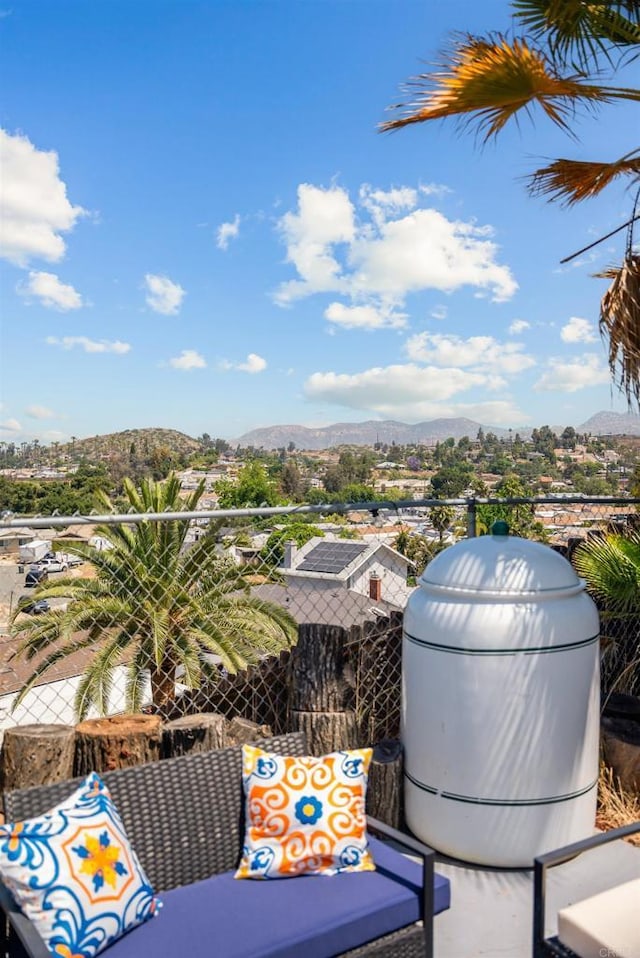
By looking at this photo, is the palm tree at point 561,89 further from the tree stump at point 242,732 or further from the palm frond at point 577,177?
the tree stump at point 242,732

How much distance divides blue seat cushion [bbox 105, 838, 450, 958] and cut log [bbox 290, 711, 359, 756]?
3.01ft

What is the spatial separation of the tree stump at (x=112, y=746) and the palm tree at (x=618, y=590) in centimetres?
265

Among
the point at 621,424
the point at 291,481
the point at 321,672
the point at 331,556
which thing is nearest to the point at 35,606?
the point at 621,424

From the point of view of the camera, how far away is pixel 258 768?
8.74ft

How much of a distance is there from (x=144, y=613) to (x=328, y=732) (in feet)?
21.8

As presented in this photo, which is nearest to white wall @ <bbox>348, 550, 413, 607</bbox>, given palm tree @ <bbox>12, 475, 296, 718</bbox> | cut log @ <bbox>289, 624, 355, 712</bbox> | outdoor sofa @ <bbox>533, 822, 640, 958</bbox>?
palm tree @ <bbox>12, 475, 296, 718</bbox>

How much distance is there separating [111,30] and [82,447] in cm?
9247

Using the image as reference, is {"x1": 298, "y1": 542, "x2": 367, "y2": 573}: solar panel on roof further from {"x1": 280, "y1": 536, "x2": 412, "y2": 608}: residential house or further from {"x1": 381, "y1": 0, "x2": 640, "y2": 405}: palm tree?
{"x1": 381, "y1": 0, "x2": 640, "y2": 405}: palm tree

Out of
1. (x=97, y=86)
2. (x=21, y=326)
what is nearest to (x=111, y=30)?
(x=97, y=86)

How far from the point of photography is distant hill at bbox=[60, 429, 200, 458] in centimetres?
9419

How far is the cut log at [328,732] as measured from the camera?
3.49 metres

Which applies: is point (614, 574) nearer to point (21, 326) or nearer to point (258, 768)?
point (258, 768)

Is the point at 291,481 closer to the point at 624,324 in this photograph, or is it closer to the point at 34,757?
the point at 624,324

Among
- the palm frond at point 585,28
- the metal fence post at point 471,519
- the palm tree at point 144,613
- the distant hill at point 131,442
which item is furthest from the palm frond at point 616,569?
the distant hill at point 131,442
